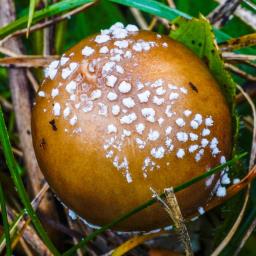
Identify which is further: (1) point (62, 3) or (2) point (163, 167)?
(1) point (62, 3)

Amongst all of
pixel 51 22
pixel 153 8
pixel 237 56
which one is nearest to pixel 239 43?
pixel 237 56

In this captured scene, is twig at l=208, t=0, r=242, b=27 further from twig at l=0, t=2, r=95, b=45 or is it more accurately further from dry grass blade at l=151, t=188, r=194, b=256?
dry grass blade at l=151, t=188, r=194, b=256

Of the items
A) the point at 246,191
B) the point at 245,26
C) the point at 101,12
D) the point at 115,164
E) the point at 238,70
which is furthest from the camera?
the point at 101,12

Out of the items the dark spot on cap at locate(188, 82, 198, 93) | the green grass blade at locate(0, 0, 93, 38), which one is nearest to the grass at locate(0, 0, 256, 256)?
the green grass blade at locate(0, 0, 93, 38)

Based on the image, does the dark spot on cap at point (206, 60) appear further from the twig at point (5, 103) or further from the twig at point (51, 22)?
the twig at point (5, 103)

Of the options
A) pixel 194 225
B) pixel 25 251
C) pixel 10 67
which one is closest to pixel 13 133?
pixel 10 67

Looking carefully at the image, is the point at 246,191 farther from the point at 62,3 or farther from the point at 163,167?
the point at 62,3

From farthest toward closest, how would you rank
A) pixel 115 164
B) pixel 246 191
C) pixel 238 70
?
pixel 238 70 < pixel 246 191 < pixel 115 164

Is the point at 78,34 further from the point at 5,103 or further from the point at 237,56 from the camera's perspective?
the point at 237,56
